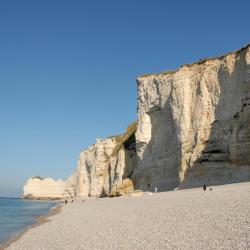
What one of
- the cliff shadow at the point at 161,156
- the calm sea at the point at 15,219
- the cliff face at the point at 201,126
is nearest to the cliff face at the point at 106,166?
the cliff shadow at the point at 161,156

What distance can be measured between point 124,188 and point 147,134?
8.41 metres

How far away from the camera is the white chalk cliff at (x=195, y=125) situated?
37312 millimetres

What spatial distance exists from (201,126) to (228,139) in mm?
4877

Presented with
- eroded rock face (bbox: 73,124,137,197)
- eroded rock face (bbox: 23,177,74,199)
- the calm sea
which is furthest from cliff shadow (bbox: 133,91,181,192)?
eroded rock face (bbox: 23,177,74,199)

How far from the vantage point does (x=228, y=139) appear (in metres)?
38.2

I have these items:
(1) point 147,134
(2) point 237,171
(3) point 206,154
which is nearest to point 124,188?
(1) point 147,134

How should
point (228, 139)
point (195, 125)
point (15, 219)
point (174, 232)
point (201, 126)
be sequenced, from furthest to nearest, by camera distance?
point (195, 125) → point (201, 126) → point (228, 139) → point (15, 219) → point (174, 232)

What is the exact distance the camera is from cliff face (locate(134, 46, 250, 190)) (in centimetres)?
3706

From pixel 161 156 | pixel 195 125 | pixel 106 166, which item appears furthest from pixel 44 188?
pixel 195 125

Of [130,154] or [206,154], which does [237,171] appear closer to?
[206,154]

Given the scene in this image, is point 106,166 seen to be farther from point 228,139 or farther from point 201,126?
point 228,139

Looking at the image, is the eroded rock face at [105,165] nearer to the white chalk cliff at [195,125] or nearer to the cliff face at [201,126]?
the white chalk cliff at [195,125]

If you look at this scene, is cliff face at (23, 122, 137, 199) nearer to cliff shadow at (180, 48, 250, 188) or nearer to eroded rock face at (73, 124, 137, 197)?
eroded rock face at (73, 124, 137, 197)

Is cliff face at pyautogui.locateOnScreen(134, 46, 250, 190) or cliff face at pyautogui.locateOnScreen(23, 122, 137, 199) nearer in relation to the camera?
cliff face at pyautogui.locateOnScreen(134, 46, 250, 190)
